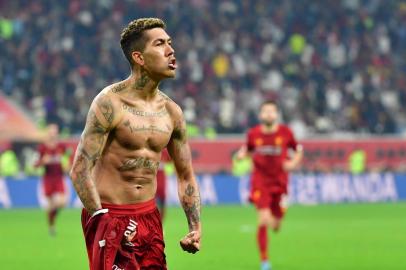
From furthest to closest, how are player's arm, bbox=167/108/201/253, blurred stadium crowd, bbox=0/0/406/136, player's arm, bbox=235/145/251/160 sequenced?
blurred stadium crowd, bbox=0/0/406/136 → player's arm, bbox=235/145/251/160 → player's arm, bbox=167/108/201/253

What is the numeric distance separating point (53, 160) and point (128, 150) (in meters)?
14.1

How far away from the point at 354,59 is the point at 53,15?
32.5 feet

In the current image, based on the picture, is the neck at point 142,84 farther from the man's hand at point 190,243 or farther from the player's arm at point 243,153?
the player's arm at point 243,153

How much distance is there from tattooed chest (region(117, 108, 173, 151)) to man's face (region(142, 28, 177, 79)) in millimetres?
303

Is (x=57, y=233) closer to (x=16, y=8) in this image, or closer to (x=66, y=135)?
(x=66, y=135)

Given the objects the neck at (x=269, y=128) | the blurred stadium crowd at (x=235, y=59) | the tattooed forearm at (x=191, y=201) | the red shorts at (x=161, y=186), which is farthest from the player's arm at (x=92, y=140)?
the blurred stadium crowd at (x=235, y=59)

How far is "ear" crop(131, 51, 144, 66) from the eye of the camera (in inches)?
273

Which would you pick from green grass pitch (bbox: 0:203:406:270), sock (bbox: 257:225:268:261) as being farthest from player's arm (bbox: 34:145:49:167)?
sock (bbox: 257:225:268:261)

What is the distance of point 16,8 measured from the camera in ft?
110

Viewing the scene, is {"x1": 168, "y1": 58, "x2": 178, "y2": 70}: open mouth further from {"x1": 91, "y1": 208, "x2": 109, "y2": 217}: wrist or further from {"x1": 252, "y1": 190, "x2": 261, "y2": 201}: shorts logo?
{"x1": 252, "y1": 190, "x2": 261, "y2": 201}: shorts logo

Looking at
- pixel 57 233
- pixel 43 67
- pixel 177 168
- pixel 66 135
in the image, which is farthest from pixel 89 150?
pixel 43 67

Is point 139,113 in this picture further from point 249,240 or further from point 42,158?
point 42,158

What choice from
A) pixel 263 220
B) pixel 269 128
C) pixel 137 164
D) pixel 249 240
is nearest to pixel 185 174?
pixel 137 164

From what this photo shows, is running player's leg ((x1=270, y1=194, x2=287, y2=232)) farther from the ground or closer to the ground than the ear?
closer to the ground
